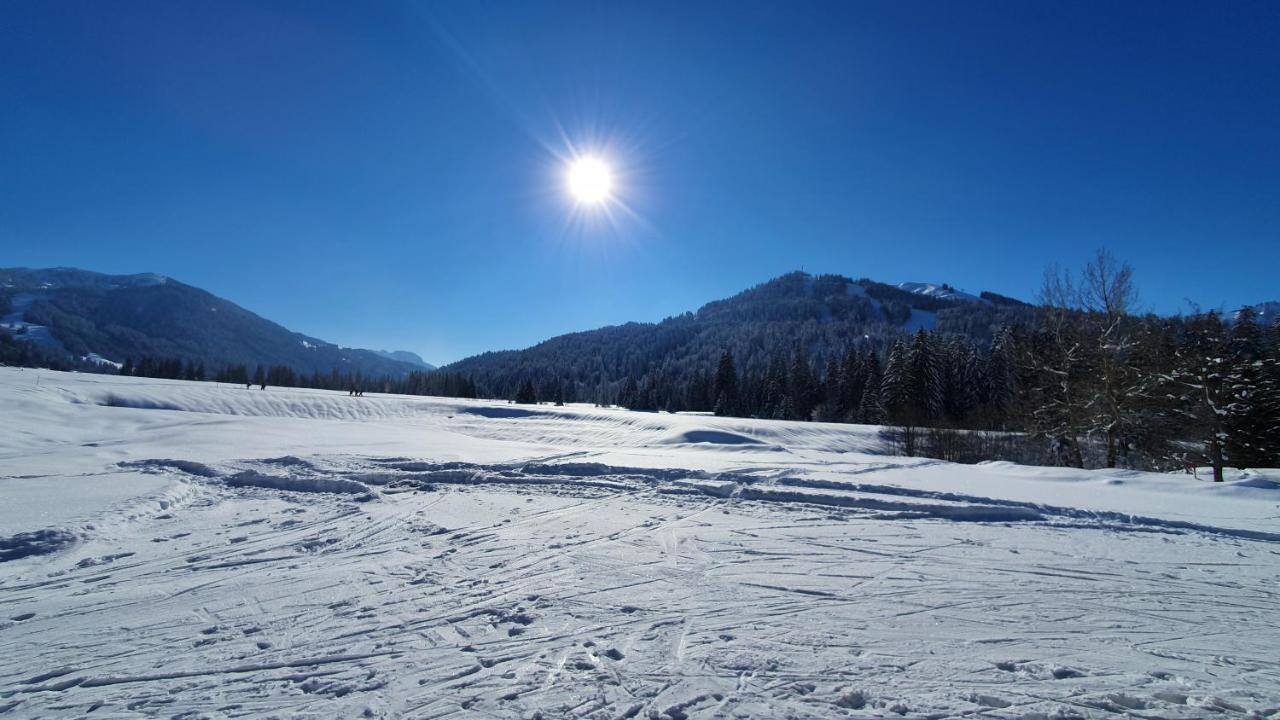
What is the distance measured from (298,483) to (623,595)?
902 centimetres

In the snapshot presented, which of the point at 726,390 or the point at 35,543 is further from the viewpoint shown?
the point at 726,390

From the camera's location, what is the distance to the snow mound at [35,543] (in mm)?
5918

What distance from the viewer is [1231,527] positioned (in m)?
7.84

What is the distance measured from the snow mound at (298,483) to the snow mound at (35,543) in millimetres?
3788

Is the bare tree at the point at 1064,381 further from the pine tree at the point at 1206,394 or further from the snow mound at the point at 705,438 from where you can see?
the snow mound at the point at 705,438

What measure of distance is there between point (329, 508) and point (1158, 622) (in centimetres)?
1154

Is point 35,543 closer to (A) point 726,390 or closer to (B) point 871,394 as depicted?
→ (B) point 871,394

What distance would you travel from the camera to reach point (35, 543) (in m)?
6.11

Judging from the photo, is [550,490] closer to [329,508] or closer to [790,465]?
[329,508]

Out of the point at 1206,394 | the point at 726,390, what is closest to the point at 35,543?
the point at 1206,394

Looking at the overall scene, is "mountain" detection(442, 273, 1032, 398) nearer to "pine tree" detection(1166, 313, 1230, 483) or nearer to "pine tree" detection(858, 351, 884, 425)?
"pine tree" detection(858, 351, 884, 425)

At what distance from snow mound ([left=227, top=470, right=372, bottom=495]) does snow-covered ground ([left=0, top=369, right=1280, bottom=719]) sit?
43 mm

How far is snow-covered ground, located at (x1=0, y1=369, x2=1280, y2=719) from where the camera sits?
3512 millimetres

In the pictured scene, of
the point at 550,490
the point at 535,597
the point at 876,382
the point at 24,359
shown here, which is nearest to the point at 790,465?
the point at 550,490
